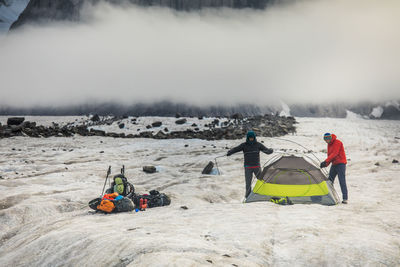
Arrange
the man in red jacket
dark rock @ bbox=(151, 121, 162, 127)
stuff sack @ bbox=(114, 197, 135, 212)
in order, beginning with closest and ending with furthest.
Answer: stuff sack @ bbox=(114, 197, 135, 212) < the man in red jacket < dark rock @ bbox=(151, 121, 162, 127)

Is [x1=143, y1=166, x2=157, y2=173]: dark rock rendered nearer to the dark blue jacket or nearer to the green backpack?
the green backpack

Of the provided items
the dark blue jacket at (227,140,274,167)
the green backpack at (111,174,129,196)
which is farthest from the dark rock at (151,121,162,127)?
the green backpack at (111,174,129,196)

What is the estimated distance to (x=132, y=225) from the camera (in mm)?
5766

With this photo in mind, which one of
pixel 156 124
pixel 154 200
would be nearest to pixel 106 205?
pixel 154 200

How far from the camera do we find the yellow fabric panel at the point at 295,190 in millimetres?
8328

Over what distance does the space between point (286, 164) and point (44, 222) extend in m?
7.18

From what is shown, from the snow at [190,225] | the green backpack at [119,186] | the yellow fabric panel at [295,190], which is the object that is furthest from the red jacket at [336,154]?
the green backpack at [119,186]

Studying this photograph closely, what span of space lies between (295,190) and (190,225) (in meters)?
4.19

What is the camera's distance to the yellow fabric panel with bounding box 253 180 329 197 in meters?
8.33

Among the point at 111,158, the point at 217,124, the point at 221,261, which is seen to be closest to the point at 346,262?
the point at 221,261

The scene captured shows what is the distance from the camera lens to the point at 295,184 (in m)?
8.55

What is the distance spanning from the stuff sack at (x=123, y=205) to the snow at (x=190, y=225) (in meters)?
0.35

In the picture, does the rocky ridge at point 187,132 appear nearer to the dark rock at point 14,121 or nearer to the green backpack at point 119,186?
the dark rock at point 14,121

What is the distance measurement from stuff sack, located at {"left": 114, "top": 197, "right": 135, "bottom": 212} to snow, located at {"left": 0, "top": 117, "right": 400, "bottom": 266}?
0.35m
